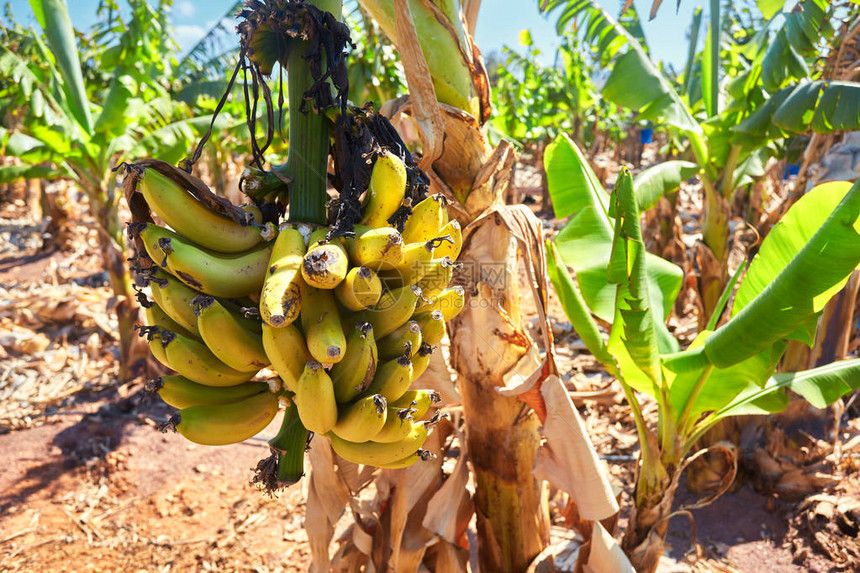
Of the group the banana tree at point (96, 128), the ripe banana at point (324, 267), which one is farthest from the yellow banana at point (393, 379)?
the banana tree at point (96, 128)

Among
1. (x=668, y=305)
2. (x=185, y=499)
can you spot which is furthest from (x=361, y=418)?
(x=185, y=499)

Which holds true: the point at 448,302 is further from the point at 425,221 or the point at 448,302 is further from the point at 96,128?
the point at 96,128

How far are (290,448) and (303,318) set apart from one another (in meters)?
0.29

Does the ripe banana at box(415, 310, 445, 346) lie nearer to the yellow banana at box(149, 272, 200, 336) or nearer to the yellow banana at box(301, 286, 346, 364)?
the yellow banana at box(301, 286, 346, 364)

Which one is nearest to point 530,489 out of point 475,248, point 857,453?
point 475,248

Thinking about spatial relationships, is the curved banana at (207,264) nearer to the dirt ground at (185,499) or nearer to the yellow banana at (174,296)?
the yellow banana at (174,296)

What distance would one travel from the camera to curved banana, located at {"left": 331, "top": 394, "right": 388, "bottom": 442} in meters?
0.86

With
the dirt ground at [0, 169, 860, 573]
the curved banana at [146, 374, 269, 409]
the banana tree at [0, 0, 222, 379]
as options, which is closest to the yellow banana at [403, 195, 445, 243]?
the curved banana at [146, 374, 269, 409]

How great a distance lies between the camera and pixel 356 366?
34.7 inches

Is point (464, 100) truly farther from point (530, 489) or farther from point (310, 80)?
point (530, 489)

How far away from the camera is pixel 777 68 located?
2967mm

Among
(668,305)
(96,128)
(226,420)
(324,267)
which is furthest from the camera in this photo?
(96,128)

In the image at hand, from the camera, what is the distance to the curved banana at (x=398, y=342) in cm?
95

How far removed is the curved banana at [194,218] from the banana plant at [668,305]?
1070 mm
